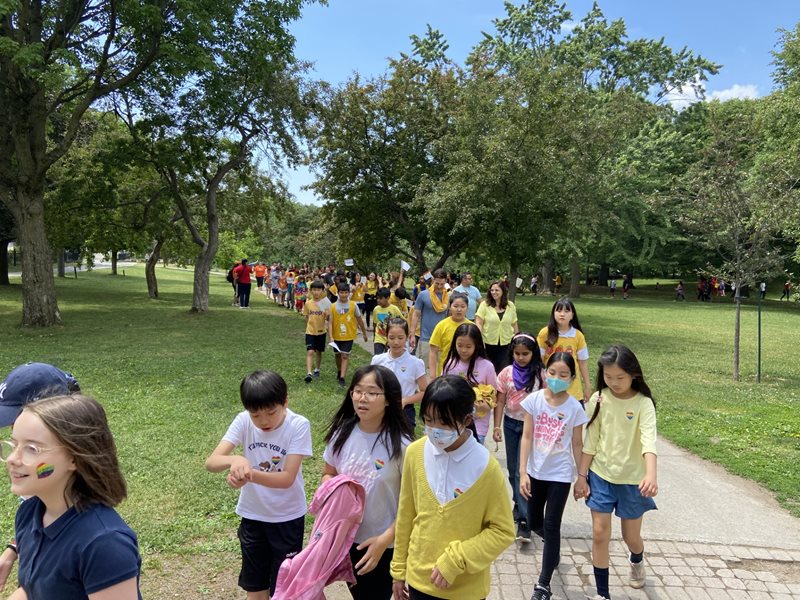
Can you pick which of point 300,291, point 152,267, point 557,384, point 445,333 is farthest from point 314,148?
point 557,384

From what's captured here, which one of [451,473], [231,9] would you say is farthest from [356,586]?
[231,9]

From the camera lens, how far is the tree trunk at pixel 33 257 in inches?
581

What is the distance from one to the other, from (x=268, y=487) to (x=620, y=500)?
86.1 inches

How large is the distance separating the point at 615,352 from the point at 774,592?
78.5 inches

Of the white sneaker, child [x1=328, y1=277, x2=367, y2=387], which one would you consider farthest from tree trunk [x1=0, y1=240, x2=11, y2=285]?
the white sneaker

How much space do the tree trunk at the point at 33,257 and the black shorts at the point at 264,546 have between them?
1472 cm

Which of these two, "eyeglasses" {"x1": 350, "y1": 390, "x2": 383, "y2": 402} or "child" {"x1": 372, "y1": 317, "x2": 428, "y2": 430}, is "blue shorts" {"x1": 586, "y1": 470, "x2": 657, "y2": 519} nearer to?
"child" {"x1": 372, "y1": 317, "x2": 428, "y2": 430}

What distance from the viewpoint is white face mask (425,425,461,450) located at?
7.75 ft

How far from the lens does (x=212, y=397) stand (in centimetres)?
826

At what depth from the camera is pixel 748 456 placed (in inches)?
258

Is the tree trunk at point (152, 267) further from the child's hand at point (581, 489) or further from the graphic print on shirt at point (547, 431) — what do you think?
the child's hand at point (581, 489)

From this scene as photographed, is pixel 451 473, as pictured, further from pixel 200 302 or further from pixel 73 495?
pixel 200 302

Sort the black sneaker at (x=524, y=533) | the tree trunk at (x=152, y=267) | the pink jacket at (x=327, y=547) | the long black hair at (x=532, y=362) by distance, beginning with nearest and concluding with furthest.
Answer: the pink jacket at (x=327, y=547), the black sneaker at (x=524, y=533), the long black hair at (x=532, y=362), the tree trunk at (x=152, y=267)

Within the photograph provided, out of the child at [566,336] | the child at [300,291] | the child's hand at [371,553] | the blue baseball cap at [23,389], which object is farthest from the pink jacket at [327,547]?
the child at [300,291]
